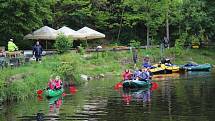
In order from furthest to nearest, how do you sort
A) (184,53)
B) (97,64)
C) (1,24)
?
(184,53) → (97,64) → (1,24)

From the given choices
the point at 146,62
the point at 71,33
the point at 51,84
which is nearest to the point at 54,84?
the point at 51,84

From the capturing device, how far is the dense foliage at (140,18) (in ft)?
200

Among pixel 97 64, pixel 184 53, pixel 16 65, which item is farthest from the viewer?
pixel 184 53

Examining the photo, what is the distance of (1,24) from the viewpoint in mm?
46781

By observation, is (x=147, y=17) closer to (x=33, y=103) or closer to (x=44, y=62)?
(x=44, y=62)

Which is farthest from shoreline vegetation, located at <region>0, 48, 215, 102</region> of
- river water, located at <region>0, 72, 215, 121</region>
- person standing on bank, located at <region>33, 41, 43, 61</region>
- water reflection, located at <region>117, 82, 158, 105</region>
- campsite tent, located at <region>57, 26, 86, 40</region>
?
water reflection, located at <region>117, 82, 158, 105</region>

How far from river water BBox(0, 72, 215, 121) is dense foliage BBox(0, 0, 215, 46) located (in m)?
21.7

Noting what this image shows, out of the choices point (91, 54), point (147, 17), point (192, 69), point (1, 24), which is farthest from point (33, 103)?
point (147, 17)

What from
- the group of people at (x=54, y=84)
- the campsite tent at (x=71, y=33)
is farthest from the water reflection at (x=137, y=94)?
the campsite tent at (x=71, y=33)

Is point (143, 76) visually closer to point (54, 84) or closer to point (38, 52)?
point (54, 84)

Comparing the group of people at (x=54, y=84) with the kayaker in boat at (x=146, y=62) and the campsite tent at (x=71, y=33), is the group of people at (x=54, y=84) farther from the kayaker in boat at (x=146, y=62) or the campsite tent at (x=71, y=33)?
the kayaker in boat at (x=146, y=62)

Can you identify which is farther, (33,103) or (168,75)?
(168,75)

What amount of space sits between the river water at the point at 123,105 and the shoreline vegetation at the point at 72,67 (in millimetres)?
1097

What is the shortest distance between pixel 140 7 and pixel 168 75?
13.7 metres
